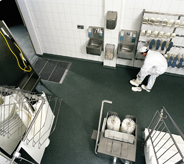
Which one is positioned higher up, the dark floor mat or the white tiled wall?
the white tiled wall

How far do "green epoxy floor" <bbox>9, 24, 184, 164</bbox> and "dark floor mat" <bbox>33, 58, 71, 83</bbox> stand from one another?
15cm

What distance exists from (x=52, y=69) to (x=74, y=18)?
1.46 metres

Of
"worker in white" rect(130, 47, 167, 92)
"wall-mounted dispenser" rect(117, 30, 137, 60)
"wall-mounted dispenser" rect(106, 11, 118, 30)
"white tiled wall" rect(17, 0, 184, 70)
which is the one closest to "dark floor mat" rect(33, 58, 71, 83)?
"white tiled wall" rect(17, 0, 184, 70)

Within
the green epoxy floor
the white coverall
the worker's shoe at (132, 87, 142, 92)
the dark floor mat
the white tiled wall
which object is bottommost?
the green epoxy floor

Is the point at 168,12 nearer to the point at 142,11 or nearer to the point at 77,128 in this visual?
the point at 142,11

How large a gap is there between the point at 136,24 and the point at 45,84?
2.52 metres

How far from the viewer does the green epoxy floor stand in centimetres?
285

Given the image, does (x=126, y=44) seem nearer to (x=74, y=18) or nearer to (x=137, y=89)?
(x=137, y=89)

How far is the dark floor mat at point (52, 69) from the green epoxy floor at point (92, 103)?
0.15 meters

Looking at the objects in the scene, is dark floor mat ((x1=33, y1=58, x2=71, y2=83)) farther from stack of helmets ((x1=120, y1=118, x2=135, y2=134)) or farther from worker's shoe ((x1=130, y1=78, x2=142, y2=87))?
stack of helmets ((x1=120, y1=118, x2=135, y2=134))

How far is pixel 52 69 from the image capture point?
433 centimetres

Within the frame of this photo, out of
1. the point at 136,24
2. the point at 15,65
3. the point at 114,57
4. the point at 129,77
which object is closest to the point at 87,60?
the point at 114,57

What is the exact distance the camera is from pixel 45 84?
3.95 meters

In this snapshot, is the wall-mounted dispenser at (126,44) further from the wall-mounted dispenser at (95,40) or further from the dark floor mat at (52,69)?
the dark floor mat at (52,69)
